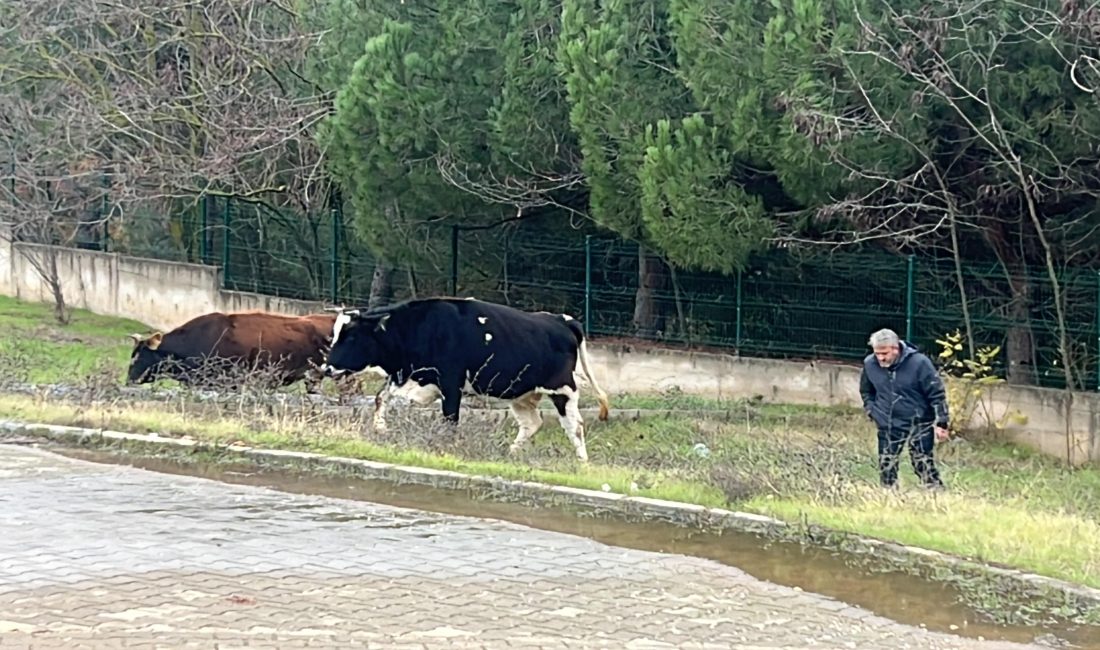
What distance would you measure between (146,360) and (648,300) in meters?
7.65

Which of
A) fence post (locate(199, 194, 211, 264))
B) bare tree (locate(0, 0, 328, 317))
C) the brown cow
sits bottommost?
the brown cow

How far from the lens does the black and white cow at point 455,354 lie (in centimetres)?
1691

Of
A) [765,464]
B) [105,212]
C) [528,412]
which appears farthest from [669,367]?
[105,212]

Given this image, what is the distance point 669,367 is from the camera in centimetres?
2184

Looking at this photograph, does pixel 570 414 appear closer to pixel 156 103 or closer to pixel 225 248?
pixel 225 248

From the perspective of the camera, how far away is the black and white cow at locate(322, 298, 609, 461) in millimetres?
16906

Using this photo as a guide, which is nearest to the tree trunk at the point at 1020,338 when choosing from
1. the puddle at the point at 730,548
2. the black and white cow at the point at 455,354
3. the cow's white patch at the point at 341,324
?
the black and white cow at the point at 455,354

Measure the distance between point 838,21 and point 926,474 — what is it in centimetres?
783

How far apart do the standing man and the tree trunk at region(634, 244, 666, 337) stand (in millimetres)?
10380

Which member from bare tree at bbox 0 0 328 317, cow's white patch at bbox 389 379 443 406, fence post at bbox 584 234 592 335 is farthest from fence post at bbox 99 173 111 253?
cow's white patch at bbox 389 379 443 406

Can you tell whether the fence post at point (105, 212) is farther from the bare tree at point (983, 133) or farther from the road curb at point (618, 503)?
the bare tree at point (983, 133)

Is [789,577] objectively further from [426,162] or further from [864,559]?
[426,162]

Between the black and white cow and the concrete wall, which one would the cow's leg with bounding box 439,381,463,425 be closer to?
the black and white cow

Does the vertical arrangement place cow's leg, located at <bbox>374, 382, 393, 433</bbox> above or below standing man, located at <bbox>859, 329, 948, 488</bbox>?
below
